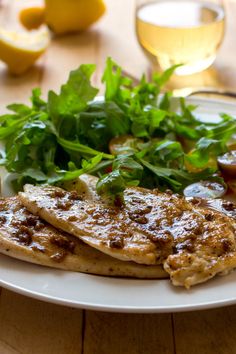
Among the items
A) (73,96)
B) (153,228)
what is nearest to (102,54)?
(73,96)

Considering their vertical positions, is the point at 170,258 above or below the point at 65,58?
above

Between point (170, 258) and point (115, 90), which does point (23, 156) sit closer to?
point (115, 90)

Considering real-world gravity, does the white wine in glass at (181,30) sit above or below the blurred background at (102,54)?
above

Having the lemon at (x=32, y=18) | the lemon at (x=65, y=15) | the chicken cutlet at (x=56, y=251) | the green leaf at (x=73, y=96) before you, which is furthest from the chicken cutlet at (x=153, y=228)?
the lemon at (x=32, y=18)

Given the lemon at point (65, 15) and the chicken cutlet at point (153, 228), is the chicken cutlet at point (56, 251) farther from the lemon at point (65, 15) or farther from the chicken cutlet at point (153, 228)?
the lemon at point (65, 15)

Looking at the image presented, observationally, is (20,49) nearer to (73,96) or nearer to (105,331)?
(73,96)

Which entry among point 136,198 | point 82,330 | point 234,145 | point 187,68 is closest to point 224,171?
point 234,145
